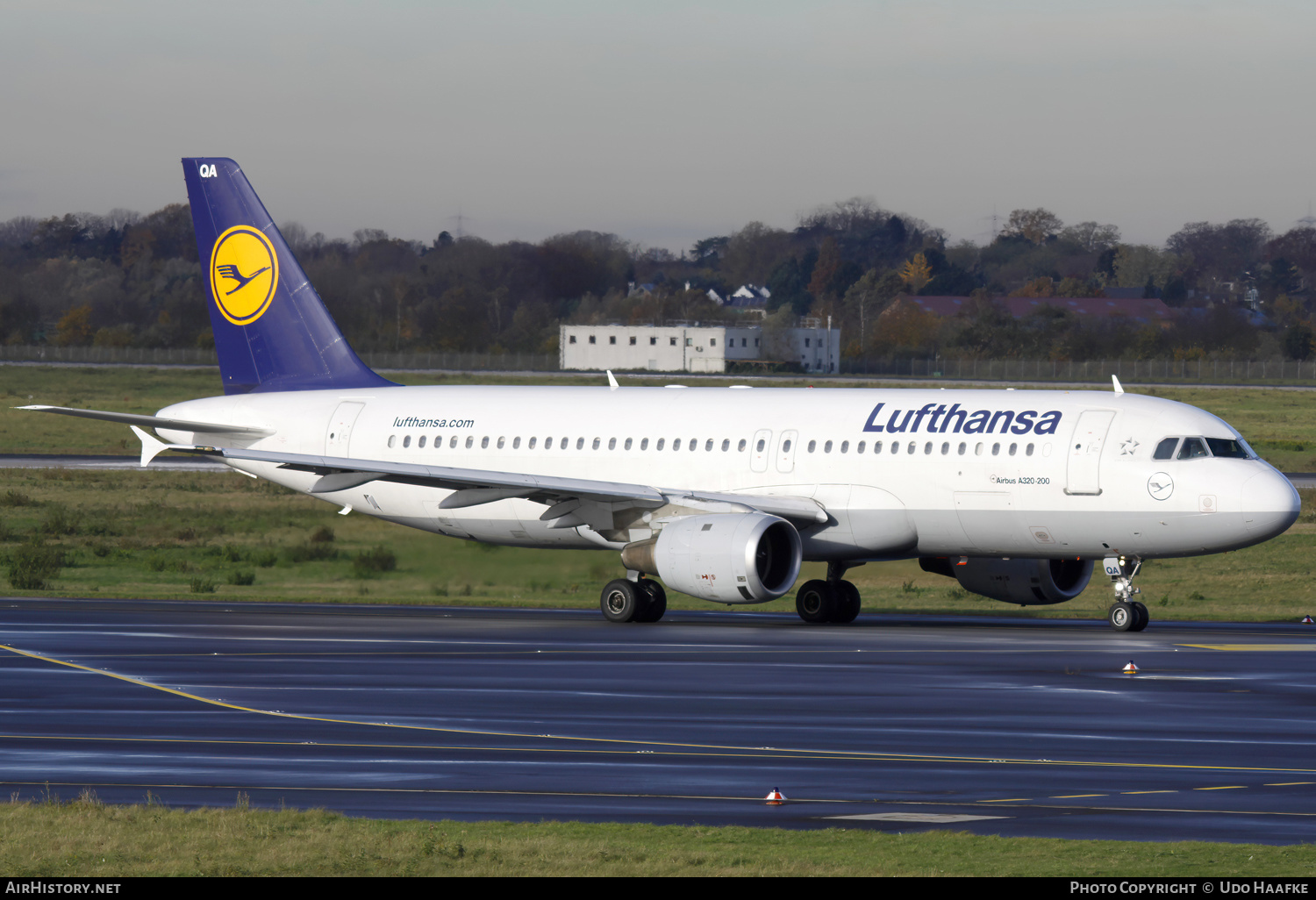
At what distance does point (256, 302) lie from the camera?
42.0m

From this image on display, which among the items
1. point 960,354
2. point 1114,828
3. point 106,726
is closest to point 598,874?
point 1114,828

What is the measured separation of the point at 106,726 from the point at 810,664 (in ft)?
35.1

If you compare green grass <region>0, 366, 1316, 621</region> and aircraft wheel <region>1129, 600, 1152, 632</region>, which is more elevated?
aircraft wheel <region>1129, 600, 1152, 632</region>

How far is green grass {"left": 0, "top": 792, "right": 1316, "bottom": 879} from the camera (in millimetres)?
12609

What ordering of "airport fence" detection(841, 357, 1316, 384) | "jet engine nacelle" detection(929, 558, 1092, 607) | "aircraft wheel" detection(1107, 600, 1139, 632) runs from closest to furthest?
1. "aircraft wheel" detection(1107, 600, 1139, 632)
2. "jet engine nacelle" detection(929, 558, 1092, 607)
3. "airport fence" detection(841, 357, 1316, 384)

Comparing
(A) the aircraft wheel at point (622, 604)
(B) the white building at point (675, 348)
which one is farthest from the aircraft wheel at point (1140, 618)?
(B) the white building at point (675, 348)

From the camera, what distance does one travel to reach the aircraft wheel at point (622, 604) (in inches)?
1379

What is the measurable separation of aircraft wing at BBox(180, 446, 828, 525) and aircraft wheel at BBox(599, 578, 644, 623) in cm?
159

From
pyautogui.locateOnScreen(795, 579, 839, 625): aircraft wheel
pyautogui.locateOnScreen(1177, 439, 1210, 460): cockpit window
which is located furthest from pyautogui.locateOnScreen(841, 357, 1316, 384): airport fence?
pyautogui.locateOnScreen(1177, 439, 1210, 460): cockpit window

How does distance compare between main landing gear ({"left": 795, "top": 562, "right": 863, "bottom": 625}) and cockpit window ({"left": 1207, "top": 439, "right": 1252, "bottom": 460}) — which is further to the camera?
main landing gear ({"left": 795, "top": 562, "right": 863, "bottom": 625})

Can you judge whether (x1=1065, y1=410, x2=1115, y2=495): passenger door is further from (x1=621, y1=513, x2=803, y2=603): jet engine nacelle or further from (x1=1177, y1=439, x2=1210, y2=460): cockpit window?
(x1=621, y1=513, x2=803, y2=603): jet engine nacelle

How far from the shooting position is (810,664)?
90.0 feet

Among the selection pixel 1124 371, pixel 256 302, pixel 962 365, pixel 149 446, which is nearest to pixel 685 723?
pixel 149 446
